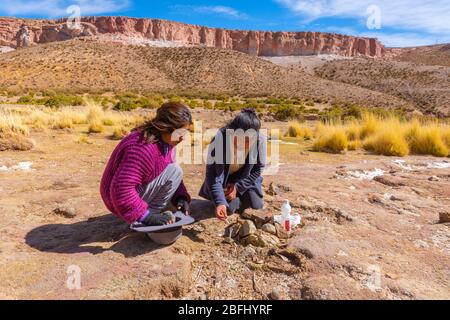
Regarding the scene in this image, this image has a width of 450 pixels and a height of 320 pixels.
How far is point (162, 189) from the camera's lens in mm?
2877

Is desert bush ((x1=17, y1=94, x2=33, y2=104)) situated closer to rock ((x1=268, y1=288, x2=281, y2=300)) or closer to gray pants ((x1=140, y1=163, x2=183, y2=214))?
gray pants ((x1=140, y1=163, x2=183, y2=214))

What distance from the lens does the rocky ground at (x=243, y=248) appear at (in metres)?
2.34

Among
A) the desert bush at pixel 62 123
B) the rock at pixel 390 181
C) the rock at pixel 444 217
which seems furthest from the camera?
the desert bush at pixel 62 123

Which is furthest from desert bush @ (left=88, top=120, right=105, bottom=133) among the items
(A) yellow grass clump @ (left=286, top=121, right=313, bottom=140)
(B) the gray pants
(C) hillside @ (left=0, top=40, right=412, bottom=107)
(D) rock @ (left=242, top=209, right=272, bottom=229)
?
(C) hillside @ (left=0, top=40, right=412, bottom=107)

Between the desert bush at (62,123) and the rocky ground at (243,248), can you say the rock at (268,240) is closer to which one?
the rocky ground at (243,248)

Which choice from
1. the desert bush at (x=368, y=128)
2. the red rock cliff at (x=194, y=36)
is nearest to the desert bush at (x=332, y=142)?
the desert bush at (x=368, y=128)

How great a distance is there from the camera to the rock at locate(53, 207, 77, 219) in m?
3.62

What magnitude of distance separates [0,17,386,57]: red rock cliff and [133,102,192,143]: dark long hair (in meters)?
90.9

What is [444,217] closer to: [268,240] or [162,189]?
[268,240]

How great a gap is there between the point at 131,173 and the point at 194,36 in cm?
10121

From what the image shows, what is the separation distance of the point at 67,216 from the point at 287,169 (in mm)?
3351

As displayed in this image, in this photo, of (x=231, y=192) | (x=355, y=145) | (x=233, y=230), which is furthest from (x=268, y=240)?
(x=355, y=145)

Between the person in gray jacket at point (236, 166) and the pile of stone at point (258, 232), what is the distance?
15cm
